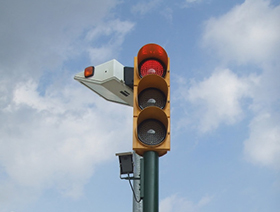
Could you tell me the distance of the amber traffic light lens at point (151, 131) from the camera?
3996 millimetres

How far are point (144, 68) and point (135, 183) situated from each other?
1.23 m

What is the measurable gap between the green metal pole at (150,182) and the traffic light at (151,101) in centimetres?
8

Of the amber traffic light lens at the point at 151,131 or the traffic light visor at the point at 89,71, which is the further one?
the traffic light visor at the point at 89,71

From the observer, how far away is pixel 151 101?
165 inches

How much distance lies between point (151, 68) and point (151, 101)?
42 centimetres

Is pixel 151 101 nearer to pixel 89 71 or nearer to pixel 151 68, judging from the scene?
pixel 151 68

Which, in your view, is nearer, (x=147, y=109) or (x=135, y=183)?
(x=147, y=109)

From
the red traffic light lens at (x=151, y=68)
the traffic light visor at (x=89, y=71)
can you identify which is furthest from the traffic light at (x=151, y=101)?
the traffic light visor at (x=89, y=71)

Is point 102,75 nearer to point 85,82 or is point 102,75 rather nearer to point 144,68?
point 85,82

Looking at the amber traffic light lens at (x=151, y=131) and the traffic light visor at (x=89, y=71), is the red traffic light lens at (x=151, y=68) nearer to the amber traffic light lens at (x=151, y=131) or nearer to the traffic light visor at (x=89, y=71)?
the amber traffic light lens at (x=151, y=131)

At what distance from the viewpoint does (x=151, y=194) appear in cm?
378

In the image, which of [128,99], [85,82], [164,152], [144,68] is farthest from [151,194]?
[85,82]

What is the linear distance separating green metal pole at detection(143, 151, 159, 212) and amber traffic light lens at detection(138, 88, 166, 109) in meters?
0.52

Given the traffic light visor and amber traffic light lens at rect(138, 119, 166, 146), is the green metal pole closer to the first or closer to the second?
amber traffic light lens at rect(138, 119, 166, 146)
